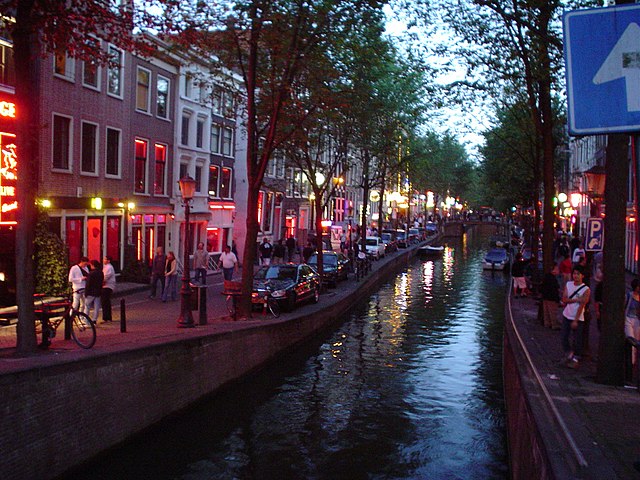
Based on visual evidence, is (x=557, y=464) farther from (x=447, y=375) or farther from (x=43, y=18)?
(x=447, y=375)

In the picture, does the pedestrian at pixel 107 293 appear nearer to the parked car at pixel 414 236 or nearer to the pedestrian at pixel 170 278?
the pedestrian at pixel 170 278

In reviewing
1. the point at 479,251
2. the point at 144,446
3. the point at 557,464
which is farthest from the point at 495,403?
the point at 479,251

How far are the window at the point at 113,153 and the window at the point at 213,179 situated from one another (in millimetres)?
11646

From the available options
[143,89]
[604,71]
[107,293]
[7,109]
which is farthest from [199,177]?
[604,71]

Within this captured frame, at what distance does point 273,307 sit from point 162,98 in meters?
16.6

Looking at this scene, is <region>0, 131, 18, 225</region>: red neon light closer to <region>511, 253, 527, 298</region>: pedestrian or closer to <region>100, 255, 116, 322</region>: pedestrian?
<region>100, 255, 116, 322</region>: pedestrian

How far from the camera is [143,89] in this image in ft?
111

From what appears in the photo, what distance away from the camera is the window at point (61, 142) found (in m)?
26.6

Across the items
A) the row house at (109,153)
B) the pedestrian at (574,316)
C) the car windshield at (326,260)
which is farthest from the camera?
the car windshield at (326,260)

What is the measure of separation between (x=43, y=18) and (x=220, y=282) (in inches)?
881

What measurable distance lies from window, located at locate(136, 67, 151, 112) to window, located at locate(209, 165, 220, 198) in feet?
30.7

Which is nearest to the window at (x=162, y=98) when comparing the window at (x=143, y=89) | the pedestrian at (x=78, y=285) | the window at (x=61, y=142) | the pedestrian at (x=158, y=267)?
the window at (x=143, y=89)

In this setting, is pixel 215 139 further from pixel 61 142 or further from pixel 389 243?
pixel 389 243

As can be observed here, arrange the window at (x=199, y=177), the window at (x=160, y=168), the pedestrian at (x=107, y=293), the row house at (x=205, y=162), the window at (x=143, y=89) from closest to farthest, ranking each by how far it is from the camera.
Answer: the pedestrian at (x=107, y=293) → the window at (x=143, y=89) → the window at (x=160, y=168) → the row house at (x=205, y=162) → the window at (x=199, y=177)
